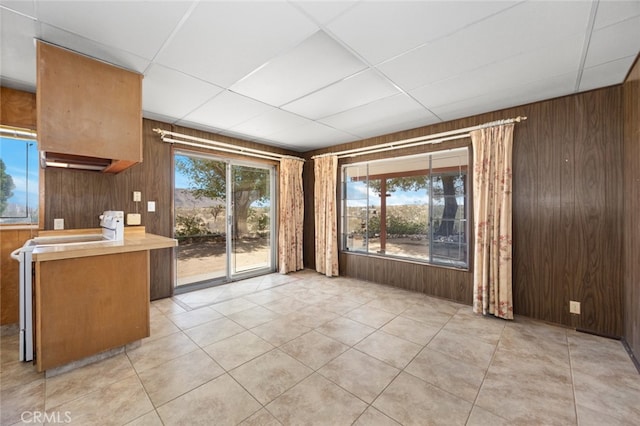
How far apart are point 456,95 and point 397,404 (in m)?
2.86

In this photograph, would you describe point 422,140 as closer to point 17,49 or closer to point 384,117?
point 384,117

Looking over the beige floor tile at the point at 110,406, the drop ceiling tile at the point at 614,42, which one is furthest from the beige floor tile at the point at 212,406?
the drop ceiling tile at the point at 614,42

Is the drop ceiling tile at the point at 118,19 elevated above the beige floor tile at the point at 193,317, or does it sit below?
above

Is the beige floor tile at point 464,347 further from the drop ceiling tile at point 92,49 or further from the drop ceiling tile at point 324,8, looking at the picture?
the drop ceiling tile at point 92,49

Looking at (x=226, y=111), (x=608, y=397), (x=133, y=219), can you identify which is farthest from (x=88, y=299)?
(x=608, y=397)

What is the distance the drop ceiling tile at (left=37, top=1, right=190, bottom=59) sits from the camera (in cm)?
151

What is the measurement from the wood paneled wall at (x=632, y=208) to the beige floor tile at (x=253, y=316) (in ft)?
10.7

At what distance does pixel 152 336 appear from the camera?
248cm

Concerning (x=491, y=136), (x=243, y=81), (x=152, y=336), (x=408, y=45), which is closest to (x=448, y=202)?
(x=491, y=136)

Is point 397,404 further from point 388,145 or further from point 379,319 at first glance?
point 388,145

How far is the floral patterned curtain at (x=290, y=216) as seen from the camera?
4.85 metres

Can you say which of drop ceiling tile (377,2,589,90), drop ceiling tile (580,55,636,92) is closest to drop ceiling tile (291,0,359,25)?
drop ceiling tile (377,2,589,90)

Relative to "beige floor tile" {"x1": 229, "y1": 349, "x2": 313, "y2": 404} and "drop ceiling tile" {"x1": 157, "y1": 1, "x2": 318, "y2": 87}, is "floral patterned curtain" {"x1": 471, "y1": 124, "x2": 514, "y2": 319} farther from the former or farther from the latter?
"drop ceiling tile" {"x1": 157, "y1": 1, "x2": 318, "y2": 87}

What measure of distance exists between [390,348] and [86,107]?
10.8 feet
